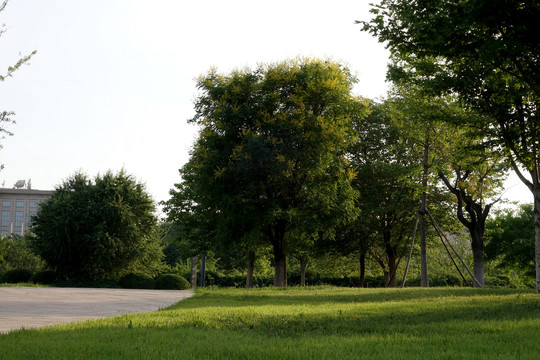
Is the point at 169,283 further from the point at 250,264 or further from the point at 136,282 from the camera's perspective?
the point at 250,264

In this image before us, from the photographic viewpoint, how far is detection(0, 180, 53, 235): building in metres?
107

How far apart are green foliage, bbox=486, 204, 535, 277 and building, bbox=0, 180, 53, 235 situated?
97456 mm

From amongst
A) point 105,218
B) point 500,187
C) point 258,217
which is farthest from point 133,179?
point 500,187

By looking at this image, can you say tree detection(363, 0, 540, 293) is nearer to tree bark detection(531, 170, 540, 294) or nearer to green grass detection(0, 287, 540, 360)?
tree bark detection(531, 170, 540, 294)

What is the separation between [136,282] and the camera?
2595cm

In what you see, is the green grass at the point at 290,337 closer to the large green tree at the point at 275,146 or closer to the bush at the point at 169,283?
the large green tree at the point at 275,146

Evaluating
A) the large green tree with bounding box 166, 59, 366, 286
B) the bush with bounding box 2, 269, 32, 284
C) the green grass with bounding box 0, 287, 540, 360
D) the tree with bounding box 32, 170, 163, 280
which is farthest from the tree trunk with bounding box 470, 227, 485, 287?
the bush with bounding box 2, 269, 32, 284

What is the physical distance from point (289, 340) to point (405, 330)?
1.94m

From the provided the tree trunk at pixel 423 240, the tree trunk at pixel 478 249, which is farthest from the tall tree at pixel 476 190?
the tree trunk at pixel 423 240

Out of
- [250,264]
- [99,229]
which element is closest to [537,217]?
[250,264]

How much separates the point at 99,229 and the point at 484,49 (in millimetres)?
23572

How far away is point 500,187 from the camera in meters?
26.0

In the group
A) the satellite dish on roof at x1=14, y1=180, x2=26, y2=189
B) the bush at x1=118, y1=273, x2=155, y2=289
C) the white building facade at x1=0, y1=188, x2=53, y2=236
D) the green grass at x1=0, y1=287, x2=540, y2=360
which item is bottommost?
the bush at x1=118, y1=273, x2=155, y2=289

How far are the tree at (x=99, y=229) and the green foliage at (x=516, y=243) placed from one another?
2551 cm
